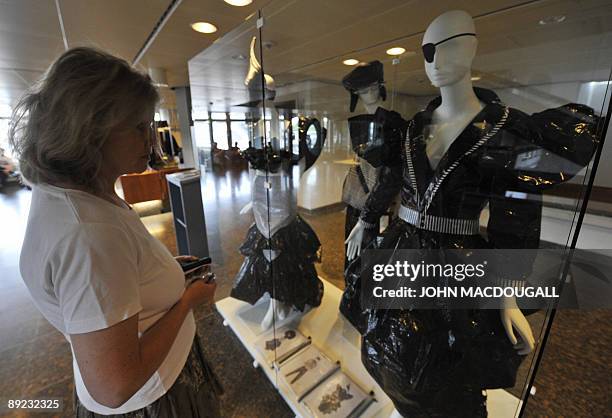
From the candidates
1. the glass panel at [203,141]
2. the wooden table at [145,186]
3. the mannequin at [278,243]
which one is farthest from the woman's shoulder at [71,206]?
the wooden table at [145,186]

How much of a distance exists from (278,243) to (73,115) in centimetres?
126

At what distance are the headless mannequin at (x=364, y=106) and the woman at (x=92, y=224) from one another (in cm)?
85

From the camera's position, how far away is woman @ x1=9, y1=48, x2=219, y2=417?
473 mm

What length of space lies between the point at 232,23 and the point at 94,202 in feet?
7.69

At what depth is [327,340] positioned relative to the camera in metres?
1.71

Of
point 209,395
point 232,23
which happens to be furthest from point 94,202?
point 232,23

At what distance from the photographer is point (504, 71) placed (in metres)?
0.89

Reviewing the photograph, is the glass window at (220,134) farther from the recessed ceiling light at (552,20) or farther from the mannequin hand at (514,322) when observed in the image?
the mannequin hand at (514,322)

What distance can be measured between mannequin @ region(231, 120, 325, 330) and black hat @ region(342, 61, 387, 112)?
0.32 meters

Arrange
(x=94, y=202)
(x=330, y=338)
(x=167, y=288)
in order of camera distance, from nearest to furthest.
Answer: (x=94, y=202)
(x=167, y=288)
(x=330, y=338)

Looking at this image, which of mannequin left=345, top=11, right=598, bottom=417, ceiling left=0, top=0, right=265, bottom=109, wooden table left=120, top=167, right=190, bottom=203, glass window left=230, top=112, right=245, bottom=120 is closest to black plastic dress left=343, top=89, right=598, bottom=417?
mannequin left=345, top=11, right=598, bottom=417

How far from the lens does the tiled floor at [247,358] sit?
1375 millimetres

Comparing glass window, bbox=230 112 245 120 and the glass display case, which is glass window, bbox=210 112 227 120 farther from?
the glass display case

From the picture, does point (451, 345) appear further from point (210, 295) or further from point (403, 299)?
point (210, 295)
